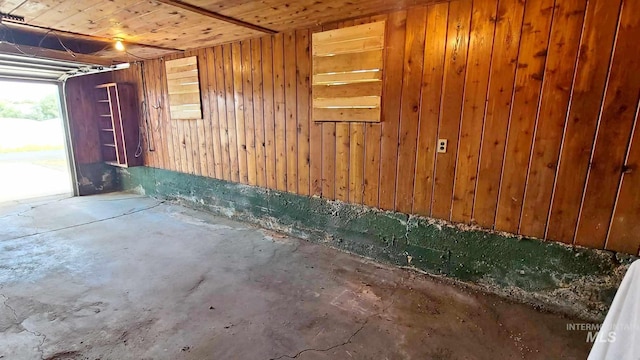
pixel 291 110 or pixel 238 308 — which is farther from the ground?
pixel 291 110

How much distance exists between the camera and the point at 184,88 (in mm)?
4199

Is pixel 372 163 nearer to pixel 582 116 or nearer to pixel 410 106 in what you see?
pixel 410 106

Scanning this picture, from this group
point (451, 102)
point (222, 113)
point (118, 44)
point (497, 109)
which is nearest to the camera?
point (497, 109)

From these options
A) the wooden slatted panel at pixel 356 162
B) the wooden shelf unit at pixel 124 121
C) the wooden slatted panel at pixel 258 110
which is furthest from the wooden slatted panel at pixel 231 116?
the wooden shelf unit at pixel 124 121

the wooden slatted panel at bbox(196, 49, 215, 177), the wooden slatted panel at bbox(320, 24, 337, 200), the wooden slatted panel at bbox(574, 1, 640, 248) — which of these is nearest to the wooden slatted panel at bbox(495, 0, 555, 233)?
the wooden slatted panel at bbox(574, 1, 640, 248)

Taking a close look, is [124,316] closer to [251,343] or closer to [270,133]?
[251,343]

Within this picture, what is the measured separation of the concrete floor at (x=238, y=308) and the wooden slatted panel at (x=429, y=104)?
764 millimetres

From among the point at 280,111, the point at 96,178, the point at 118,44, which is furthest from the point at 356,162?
the point at 96,178

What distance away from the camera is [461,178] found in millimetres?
2373

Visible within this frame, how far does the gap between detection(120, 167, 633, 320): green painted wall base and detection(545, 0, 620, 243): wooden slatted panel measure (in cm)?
22

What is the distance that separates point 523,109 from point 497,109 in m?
0.16

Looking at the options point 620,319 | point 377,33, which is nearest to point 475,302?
point 620,319

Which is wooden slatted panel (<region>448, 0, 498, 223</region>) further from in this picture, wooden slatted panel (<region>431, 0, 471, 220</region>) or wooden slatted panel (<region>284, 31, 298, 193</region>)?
wooden slatted panel (<region>284, 31, 298, 193</region>)

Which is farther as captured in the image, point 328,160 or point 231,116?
point 231,116
